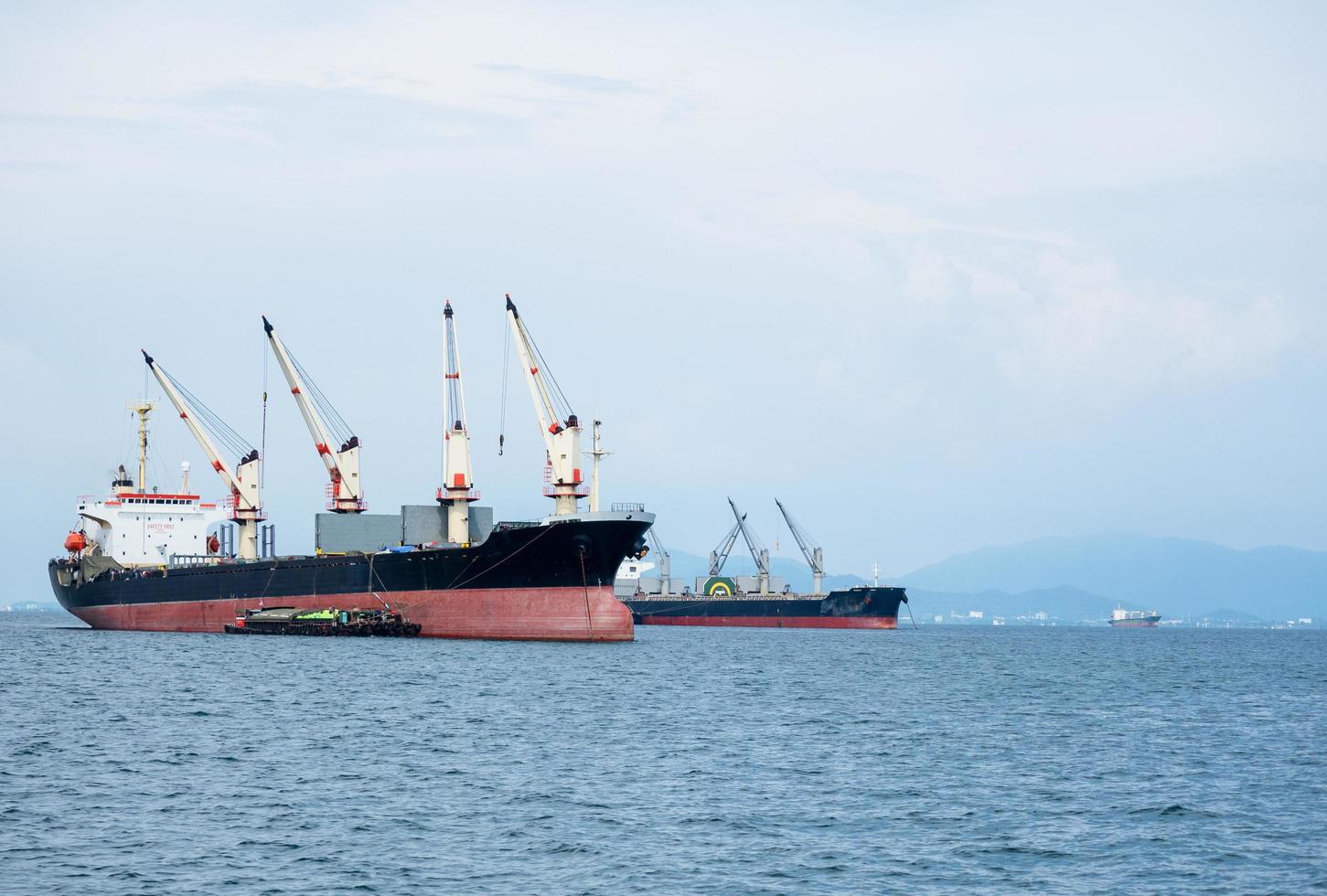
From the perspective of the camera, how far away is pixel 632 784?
27.0 meters

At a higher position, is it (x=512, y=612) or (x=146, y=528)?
(x=146, y=528)

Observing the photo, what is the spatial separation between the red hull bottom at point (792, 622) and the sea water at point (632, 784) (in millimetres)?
69076

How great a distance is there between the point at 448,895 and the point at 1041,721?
25.5 meters

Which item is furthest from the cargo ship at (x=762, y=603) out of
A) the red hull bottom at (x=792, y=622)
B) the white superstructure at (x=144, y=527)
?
the white superstructure at (x=144, y=527)

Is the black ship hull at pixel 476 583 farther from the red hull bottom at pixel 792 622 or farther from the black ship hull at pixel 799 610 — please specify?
the red hull bottom at pixel 792 622

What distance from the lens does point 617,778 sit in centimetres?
2753

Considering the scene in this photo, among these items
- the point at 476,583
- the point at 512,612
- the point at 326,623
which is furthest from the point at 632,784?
the point at 326,623

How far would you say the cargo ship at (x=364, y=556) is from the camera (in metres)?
61.2

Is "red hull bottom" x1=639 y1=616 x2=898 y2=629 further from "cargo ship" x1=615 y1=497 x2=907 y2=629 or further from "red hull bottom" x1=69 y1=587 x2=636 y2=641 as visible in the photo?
"red hull bottom" x1=69 y1=587 x2=636 y2=641

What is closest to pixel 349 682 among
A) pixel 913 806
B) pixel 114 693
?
pixel 114 693

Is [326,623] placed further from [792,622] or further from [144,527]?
[792,622]

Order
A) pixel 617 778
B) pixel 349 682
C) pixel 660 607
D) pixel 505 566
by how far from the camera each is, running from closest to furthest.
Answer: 1. pixel 617 778
2. pixel 349 682
3. pixel 505 566
4. pixel 660 607

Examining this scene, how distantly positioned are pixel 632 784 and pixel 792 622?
95412 mm

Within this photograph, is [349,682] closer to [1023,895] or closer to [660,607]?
[1023,895]
